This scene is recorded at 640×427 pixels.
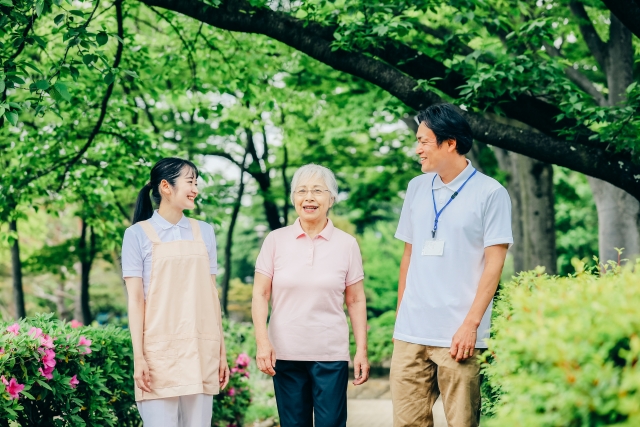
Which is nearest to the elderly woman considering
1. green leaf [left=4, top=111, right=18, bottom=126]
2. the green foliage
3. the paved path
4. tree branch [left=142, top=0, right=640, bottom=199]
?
green leaf [left=4, top=111, right=18, bottom=126]

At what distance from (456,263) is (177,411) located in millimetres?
1634

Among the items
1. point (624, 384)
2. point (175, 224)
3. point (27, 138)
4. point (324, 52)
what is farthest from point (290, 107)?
point (624, 384)

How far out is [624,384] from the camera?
1.45 meters

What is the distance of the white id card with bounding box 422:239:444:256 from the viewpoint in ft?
11.0

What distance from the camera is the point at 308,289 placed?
3.60 meters

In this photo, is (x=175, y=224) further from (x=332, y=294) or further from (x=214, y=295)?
(x=332, y=294)

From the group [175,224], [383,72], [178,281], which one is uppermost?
[383,72]

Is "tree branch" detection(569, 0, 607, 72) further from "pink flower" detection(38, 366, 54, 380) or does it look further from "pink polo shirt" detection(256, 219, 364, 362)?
"pink flower" detection(38, 366, 54, 380)

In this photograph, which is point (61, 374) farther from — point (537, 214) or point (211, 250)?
point (537, 214)

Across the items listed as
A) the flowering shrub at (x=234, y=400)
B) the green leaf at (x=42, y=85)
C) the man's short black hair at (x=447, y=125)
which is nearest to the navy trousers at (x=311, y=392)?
the man's short black hair at (x=447, y=125)

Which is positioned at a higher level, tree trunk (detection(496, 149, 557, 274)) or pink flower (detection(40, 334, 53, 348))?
tree trunk (detection(496, 149, 557, 274))

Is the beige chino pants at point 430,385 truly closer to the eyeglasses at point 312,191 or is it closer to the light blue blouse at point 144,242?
the eyeglasses at point 312,191

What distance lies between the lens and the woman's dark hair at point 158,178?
373 centimetres

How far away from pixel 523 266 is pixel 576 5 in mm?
3923
